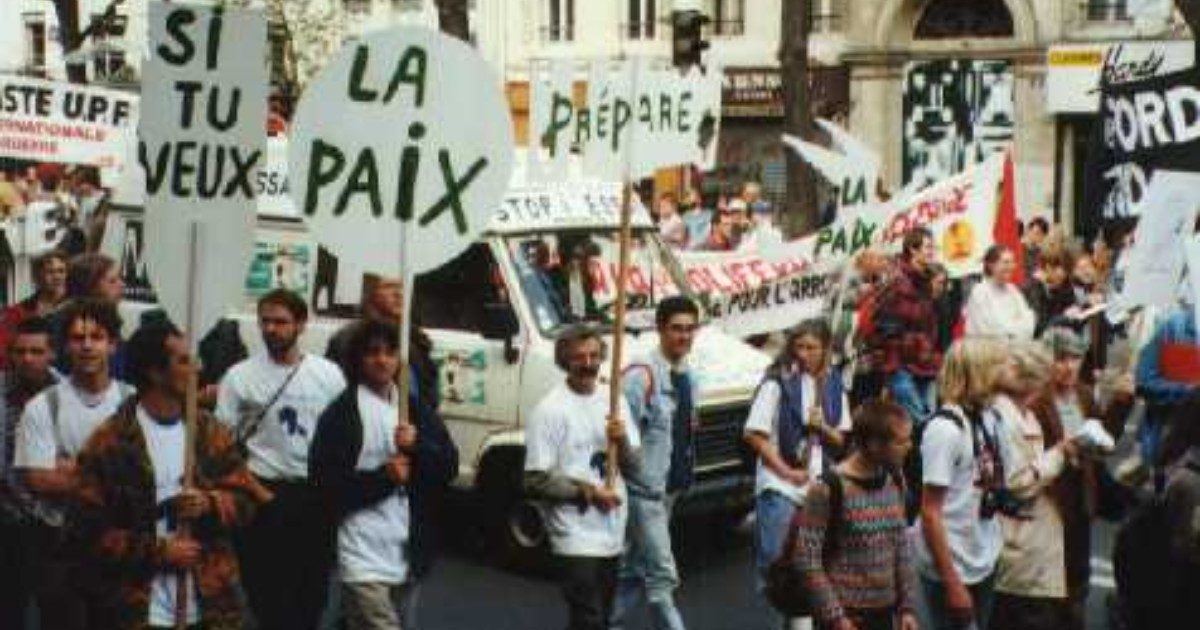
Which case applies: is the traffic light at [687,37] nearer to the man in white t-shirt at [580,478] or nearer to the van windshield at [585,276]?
the van windshield at [585,276]

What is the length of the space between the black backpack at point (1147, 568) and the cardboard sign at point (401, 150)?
7.58 feet

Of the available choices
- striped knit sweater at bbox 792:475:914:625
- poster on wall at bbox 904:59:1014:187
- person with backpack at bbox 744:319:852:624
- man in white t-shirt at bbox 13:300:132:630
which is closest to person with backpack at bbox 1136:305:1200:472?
person with backpack at bbox 744:319:852:624

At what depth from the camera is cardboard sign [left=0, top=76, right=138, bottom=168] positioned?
1552 cm

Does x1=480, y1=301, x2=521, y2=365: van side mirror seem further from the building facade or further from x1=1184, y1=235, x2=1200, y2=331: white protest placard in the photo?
the building facade

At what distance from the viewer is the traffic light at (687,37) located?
19.9 m

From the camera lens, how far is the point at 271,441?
7473 millimetres

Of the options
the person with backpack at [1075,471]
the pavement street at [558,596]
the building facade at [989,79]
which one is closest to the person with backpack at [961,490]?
the person with backpack at [1075,471]

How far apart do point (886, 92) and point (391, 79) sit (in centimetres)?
A: 3011

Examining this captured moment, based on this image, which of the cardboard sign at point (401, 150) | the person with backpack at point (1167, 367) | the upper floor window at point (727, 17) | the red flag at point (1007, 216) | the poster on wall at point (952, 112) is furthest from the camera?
the upper floor window at point (727, 17)

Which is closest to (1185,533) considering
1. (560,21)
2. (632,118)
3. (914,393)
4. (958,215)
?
(632,118)

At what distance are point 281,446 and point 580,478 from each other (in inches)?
45.0

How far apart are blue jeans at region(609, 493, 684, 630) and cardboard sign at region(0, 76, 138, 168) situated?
8.35 meters

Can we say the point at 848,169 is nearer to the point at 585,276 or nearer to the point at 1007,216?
the point at 585,276

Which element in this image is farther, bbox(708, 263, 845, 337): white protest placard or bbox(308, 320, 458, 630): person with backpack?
bbox(708, 263, 845, 337): white protest placard
